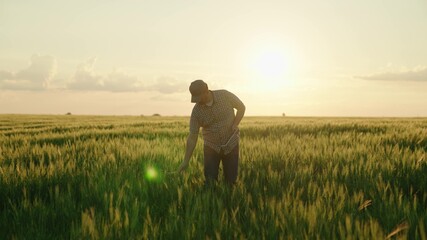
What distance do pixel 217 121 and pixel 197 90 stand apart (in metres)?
0.66

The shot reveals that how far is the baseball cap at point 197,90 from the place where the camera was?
14.5ft

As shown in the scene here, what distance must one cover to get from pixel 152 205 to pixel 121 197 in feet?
1.03

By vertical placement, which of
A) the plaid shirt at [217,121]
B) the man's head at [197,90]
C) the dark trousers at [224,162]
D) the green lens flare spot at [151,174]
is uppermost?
the man's head at [197,90]

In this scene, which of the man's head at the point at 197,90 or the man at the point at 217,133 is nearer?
the man's head at the point at 197,90

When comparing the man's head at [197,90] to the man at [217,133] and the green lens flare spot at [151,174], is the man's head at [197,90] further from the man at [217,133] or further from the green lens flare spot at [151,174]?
the green lens flare spot at [151,174]

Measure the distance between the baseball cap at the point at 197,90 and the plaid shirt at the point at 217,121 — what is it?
1.31 ft

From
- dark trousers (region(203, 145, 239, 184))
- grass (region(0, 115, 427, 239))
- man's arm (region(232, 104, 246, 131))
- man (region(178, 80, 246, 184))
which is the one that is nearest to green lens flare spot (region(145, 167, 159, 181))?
grass (region(0, 115, 427, 239))

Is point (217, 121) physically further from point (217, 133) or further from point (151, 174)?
point (151, 174)

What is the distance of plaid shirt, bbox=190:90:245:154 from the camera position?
486 centimetres

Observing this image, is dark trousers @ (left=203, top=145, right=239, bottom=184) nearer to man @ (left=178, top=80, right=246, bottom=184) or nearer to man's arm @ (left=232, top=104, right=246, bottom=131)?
man @ (left=178, top=80, right=246, bottom=184)

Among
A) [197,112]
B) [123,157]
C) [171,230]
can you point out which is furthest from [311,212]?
[123,157]

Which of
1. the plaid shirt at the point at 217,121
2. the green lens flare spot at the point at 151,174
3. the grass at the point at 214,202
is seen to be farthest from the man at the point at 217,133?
the green lens flare spot at the point at 151,174

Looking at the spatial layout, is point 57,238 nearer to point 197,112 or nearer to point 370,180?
point 197,112

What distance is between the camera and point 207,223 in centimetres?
310
